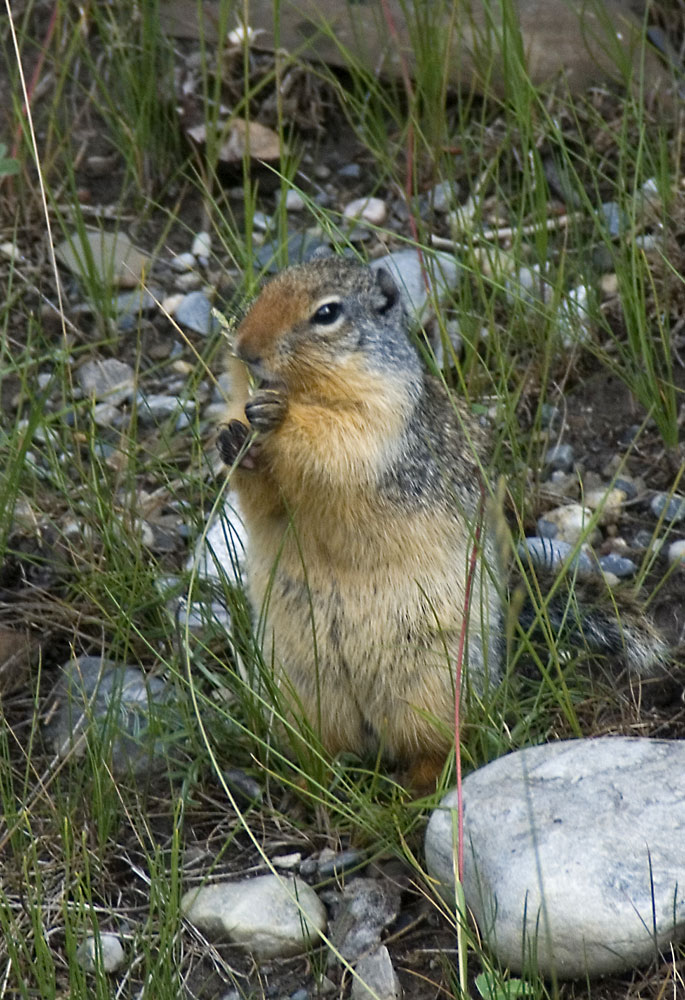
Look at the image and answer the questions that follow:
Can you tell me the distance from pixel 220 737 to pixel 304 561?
0.44 metres

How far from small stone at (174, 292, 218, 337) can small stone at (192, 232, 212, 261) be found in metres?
0.19

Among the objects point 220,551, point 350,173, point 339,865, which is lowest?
point 339,865

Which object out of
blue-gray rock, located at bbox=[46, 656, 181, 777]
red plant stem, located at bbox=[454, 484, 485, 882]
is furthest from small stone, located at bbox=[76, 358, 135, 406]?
red plant stem, located at bbox=[454, 484, 485, 882]

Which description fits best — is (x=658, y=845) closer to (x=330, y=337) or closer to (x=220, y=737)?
(x=220, y=737)

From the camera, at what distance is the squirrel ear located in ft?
9.61

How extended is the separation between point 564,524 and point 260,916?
1.41 metres

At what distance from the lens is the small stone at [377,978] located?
2.40 m

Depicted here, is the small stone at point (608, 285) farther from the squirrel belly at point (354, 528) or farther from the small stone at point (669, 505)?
the squirrel belly at point (354, 528)

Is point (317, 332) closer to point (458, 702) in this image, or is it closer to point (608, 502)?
point (458, 702)

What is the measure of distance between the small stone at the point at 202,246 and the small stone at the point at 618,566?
67.7 inches

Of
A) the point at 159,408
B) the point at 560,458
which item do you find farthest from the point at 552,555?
the point at 159,408

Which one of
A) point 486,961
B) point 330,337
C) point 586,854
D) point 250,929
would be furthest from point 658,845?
point 330,337

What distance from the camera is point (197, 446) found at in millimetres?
3557

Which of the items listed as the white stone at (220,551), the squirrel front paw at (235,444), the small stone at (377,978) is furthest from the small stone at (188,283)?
the small stone at (377,978)
